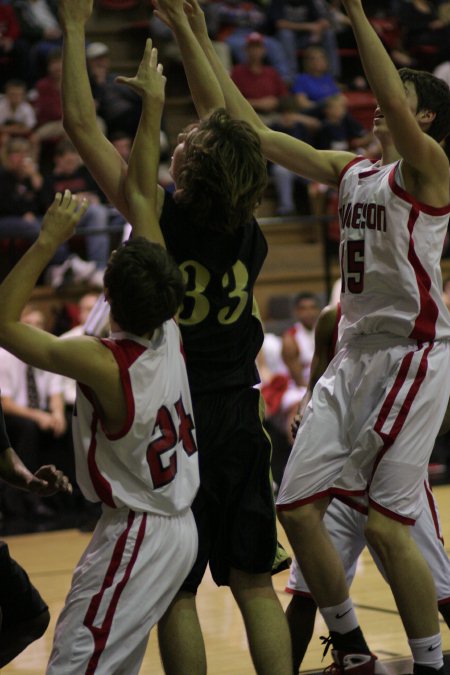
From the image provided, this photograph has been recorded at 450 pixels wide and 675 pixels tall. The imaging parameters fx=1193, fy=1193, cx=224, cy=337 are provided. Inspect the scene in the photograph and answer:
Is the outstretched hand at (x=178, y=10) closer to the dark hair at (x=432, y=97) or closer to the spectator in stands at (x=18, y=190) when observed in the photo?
the dark hair at (x=432, y=97)

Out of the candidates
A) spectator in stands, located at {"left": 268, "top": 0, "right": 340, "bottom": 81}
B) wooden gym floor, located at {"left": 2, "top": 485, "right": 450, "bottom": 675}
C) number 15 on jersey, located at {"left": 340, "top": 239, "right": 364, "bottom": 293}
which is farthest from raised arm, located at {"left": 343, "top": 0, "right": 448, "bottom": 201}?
spectator in stands, located at {"left": 268, "top": 0, "right": 340, "bottom": 81}

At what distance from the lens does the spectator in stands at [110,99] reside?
11.4 m

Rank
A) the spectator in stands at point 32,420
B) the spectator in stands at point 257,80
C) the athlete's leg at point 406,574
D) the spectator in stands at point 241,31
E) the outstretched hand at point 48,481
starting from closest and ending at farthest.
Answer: the outstretched hand at point 48,481, the athlete's leg at point 406,574, the spectator in stands at point 32,420, the spectator in stands at point 257,80, the spectator in stands at point 241,31

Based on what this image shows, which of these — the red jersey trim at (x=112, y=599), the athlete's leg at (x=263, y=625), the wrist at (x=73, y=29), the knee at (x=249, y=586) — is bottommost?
the athlete's leg at (x=263, y=625)

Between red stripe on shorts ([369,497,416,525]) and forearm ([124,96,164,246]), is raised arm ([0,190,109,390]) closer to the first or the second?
forearm ([124,96,164,246])

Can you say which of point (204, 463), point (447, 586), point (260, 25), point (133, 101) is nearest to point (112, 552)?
point (204, 463)

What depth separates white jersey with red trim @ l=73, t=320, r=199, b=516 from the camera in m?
3.25

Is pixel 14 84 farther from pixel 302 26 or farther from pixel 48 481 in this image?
pixel 48 481

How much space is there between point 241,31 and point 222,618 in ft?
29.7

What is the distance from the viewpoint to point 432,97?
3955 millimetres

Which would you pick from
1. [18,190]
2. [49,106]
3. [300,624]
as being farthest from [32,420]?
[300,624]

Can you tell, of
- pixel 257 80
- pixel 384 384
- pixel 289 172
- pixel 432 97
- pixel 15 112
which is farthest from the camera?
pixel 257 80

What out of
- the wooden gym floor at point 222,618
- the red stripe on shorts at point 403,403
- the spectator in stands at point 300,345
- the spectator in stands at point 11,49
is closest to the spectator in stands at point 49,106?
the spectator in stands at point 11,49

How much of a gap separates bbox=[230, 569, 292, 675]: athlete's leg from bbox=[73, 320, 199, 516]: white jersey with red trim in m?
0.45
